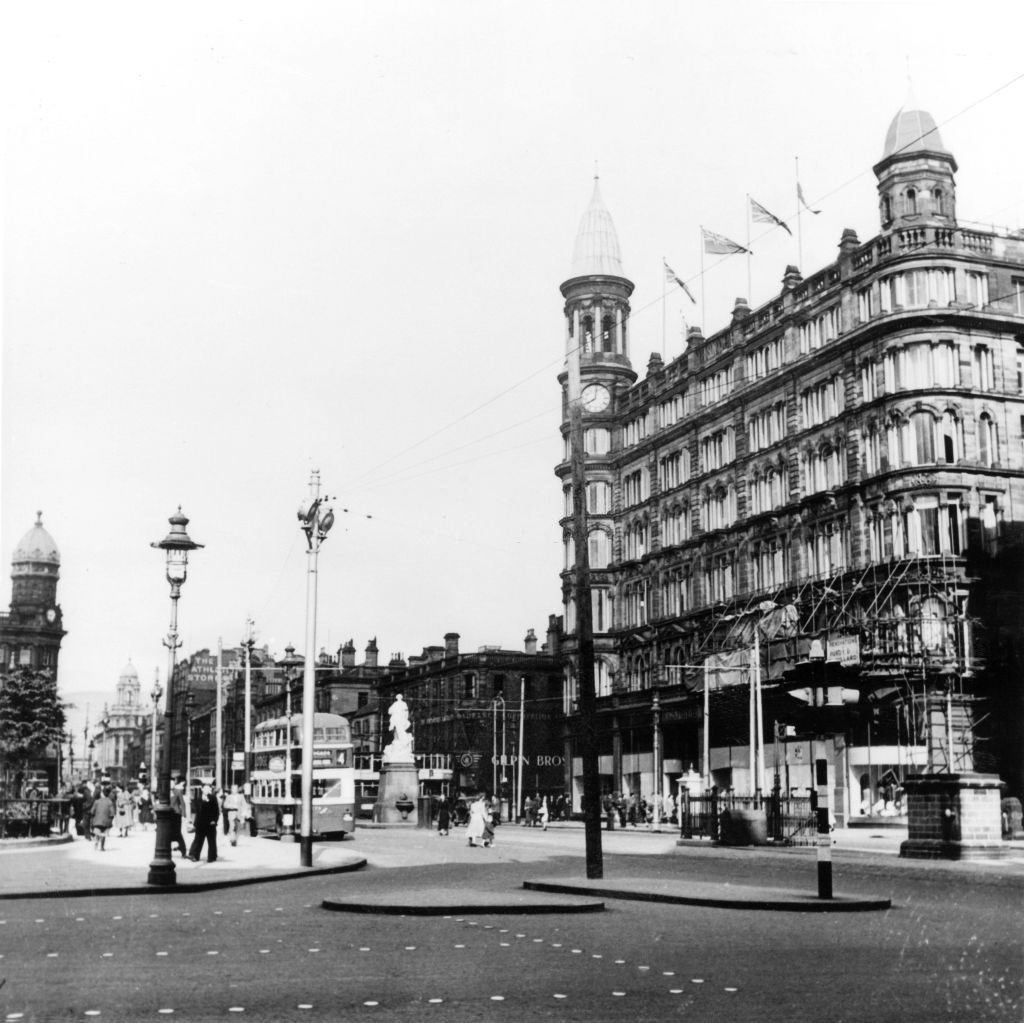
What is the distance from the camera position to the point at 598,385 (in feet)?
267

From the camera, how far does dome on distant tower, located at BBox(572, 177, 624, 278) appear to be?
82812 mm

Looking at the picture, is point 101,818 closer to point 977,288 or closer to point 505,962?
point 505,962

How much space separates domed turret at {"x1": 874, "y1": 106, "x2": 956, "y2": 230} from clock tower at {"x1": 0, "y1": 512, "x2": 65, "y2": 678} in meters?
95.0

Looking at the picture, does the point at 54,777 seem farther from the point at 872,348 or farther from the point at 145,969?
the point at 145,969

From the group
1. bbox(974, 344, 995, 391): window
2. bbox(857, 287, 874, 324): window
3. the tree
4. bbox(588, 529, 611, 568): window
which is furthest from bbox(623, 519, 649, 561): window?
the tree

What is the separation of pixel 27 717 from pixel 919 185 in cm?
4970

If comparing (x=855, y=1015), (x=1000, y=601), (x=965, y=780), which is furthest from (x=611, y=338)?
(x=855, y=1015)

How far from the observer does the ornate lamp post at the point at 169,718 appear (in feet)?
71.6

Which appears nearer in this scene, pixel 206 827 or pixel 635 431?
pixel 206 827

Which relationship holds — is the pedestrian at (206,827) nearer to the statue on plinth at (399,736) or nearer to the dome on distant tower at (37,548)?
the statue on plinth at (399,736)

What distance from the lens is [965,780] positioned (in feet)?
94.8

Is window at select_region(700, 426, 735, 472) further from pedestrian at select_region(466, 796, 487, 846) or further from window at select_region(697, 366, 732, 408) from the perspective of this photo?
pedestrian at select_region(466, 796, 487, 846)

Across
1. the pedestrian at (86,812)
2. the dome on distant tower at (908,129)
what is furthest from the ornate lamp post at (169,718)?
the dome on distant tower at (908,129)

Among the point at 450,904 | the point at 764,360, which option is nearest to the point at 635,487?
the point at 764,360
